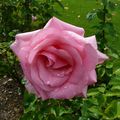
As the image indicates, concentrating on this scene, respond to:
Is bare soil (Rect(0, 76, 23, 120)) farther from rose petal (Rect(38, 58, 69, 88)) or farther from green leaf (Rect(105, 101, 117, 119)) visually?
rose petal (Rect(38, 58, 69, 88))

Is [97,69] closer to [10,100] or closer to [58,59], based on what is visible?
[58,59]

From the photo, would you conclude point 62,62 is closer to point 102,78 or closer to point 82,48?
point 82,48

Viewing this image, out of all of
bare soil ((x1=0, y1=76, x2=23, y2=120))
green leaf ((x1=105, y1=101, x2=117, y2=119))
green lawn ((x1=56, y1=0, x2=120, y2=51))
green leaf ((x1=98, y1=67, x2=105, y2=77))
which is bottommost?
green lawn ((x1=56, y1=0, x2=120, y2=51))

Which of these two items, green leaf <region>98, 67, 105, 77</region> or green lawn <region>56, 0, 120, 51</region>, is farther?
green lawn <region>56, 0, 120, 51</region>

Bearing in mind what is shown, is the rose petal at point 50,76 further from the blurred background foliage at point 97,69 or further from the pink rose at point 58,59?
the blurred background foliage at point 97,69

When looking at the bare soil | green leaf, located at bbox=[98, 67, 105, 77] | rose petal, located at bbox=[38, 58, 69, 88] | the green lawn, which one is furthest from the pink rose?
the green lawn

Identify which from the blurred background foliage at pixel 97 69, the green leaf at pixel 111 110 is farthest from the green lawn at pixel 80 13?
the green leaf at pixel 111 110

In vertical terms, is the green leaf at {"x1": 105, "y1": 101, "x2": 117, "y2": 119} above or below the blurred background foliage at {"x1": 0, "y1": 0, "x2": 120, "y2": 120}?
above
